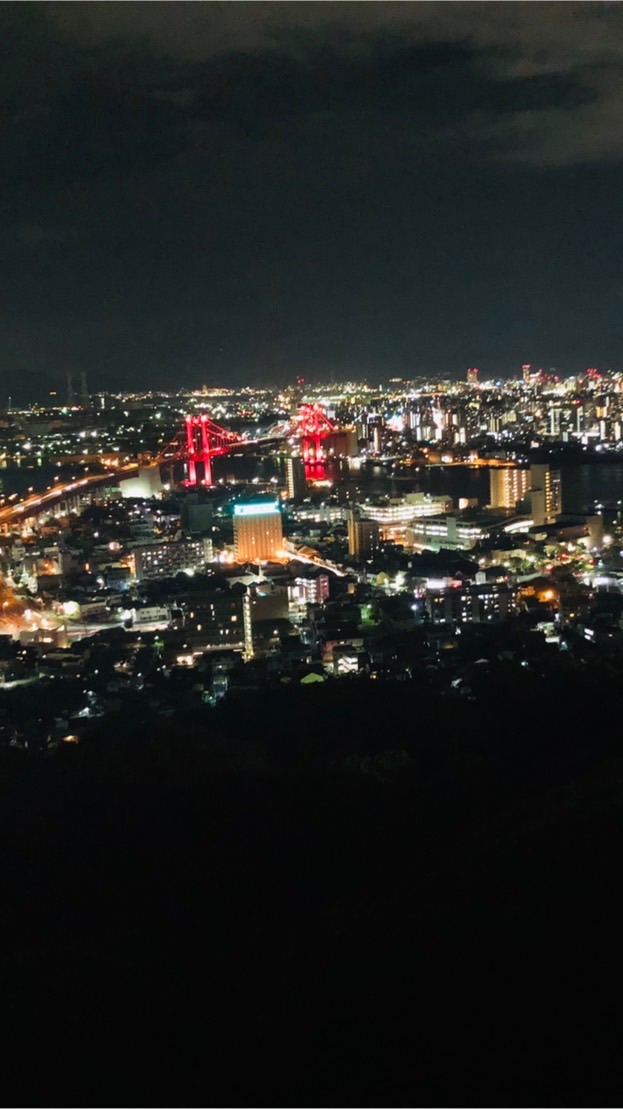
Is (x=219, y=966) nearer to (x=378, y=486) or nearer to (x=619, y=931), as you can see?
(x=619, y=931)

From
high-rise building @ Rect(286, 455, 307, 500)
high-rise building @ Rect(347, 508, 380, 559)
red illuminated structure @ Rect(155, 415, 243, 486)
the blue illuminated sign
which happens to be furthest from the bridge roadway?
high-rise building @ Rect(347, 508, 380, 559)

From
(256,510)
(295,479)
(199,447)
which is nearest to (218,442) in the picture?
(199,447)

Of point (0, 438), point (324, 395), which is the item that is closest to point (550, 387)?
point (324, 395)

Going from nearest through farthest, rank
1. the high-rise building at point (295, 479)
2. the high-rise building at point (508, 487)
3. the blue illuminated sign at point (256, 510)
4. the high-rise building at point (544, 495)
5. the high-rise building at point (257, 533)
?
the high-rise building at point (257, 533) → the blue illuminated sign at point (256, 510) → the high-rise building at point (544, 495) → the high-rise building at point (508, 487) → the high-rise building at point (295, 479)

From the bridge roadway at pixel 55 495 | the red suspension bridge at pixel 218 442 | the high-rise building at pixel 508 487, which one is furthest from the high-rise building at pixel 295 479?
the high-rise building at pixel 508 487

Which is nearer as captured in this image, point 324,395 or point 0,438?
point 0,438

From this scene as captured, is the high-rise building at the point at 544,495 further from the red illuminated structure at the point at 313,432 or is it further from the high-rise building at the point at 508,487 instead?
the red illuminated structure at the point at 313,432
